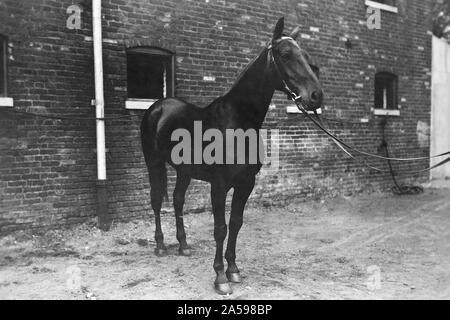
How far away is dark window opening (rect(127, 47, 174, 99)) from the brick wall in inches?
6.3

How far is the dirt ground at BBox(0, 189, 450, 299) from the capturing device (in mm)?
4645

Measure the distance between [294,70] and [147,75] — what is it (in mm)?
3841

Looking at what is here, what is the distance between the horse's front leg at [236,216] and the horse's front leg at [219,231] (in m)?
0.16

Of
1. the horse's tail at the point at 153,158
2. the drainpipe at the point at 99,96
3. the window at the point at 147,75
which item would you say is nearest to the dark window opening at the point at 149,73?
the window at the point at 147,75

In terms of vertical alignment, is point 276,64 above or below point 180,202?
above

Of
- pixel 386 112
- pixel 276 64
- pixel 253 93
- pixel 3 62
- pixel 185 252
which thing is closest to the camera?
pixel 276 64

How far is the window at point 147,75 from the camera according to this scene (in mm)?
7457

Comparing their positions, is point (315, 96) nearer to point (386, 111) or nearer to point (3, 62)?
point (3, 62)

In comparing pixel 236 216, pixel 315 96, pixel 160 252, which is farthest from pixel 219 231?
pixel 315 96

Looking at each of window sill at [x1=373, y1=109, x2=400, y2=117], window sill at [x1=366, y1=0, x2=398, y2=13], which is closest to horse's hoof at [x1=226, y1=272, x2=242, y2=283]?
window sill at [x1=373, y1=109, x2=400, y2=117]

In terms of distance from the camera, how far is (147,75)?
764 cm

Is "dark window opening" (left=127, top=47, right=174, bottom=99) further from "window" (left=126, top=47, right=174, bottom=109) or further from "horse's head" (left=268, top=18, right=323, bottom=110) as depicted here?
"horse's head" (left=268, top=18, right=323, bottom=110)

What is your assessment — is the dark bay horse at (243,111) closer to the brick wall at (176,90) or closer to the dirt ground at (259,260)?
the dirt ground at (259,260)
